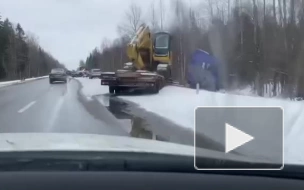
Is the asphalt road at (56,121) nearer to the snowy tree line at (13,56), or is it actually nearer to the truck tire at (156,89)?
the truck tire at (156,89)

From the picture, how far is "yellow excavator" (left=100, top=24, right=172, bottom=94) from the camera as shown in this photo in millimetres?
26359

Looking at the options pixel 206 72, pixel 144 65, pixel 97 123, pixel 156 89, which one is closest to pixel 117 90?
pixel 144 65

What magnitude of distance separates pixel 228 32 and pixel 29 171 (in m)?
41.1

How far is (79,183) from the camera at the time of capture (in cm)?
184

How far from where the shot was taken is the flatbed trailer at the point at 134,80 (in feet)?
85.4

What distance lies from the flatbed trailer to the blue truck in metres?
4.30

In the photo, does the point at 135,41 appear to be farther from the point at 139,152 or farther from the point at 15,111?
the point at 139,152

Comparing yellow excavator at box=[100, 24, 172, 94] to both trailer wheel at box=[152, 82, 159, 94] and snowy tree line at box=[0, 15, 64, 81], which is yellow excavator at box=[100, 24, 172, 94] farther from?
snowy tree line at box=[0, 15, 64, 81]

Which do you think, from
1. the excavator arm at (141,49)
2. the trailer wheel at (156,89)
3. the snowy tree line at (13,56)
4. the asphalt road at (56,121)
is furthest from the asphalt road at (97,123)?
the snowy tree line at (13,56)

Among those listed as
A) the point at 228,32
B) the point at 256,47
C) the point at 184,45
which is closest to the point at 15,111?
the point at 256,47

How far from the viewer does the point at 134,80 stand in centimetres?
2641

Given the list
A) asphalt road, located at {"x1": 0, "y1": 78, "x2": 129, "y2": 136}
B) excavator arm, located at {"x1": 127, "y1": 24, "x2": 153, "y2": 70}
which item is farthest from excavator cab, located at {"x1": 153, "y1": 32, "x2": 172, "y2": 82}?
asphalt road, located at {"x1": 0, "y1": 78, "x2": 129, "y2": 136}

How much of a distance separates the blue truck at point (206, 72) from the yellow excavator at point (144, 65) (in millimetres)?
2082

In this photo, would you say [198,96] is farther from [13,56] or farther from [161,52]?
[13,56]
